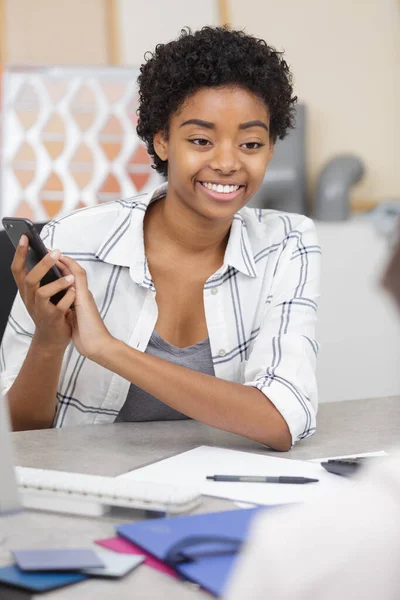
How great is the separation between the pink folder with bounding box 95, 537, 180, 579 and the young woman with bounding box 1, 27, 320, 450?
0.65 m

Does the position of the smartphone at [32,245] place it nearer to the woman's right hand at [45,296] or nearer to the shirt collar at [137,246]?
the woman's right hand at [45,296]

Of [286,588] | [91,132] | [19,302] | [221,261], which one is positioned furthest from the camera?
[91,132]

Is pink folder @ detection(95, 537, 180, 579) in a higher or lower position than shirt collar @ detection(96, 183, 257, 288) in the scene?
lower

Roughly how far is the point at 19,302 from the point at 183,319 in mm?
339

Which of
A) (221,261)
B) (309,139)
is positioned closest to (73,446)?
(221,261)

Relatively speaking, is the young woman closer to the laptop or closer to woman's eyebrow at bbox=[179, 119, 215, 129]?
woman's eyebrow at bbox=[179, 119, 215, 129]

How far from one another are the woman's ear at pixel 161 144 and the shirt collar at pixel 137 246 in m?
0.09

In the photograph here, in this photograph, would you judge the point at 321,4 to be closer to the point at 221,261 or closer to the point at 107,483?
the point at 221,261

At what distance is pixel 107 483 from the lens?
3.91 ft

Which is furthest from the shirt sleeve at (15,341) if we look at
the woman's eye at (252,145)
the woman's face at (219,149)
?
the woman's eye at (252,145)

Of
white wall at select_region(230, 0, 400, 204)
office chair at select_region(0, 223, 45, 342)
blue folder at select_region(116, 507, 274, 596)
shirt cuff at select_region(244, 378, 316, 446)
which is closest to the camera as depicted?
blue folder at select_region(116, 507, 274, 596)

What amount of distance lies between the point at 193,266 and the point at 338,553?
1451 millimetres

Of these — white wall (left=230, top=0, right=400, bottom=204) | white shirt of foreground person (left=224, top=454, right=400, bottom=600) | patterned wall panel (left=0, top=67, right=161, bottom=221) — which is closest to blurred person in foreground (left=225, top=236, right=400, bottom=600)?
white shirt of foreground person (left=224, top=454, right=400, bottom=600)

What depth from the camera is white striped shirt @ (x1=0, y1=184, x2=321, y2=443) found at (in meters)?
1.86
